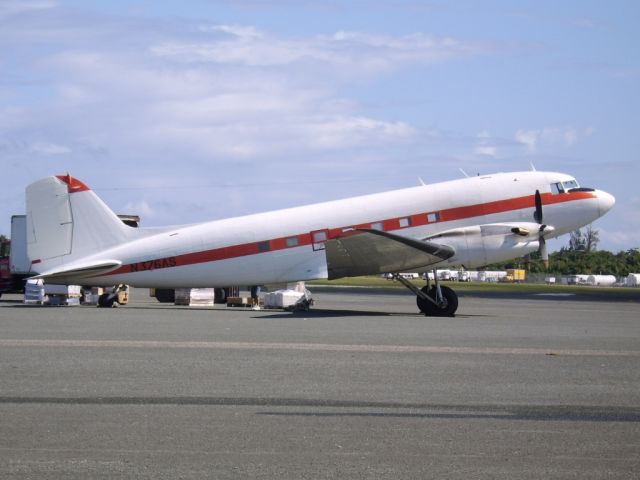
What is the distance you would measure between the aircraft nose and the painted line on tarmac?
46.4ft

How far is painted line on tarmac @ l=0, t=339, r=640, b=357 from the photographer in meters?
16.7

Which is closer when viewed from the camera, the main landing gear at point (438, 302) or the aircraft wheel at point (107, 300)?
the main landing gear at point (438, 302)

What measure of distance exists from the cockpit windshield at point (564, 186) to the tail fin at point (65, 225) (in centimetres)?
1492

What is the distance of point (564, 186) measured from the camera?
99.6ft

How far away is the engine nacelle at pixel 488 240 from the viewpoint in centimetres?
2933

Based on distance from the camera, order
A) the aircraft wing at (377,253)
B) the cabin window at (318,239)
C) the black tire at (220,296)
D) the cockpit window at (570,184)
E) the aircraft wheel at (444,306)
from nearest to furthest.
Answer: the aircraft wing at (377,253), the aircraft wheel at (444,306), the cabin window at (318,239), the cockpit window at (570,184), the black tire at (220,296)

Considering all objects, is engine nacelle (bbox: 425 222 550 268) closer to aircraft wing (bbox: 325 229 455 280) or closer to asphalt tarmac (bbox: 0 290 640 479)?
aircraft wing (bbox: 325 229 455 280)

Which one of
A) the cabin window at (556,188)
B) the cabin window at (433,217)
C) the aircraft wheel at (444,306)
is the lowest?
the aircraft wheel at (444,306)

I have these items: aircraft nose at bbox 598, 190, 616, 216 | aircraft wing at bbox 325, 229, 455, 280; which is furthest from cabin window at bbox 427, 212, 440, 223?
aircraft nose at bbox 598, 190, 616, 216

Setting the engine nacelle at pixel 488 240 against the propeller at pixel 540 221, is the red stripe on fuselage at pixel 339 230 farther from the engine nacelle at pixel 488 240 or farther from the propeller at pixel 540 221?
the engine nacelle at pixel 488 240

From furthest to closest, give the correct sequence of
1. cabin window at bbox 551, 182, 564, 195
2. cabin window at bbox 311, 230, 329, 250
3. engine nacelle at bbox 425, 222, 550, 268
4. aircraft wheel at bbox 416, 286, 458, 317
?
cabin window at bbox 551, 182, 564, 195 → cabin window at bbox 311, 230, 329, 250 → engine nacelle at bbox 425, 222, 550, 268 → aircraft wheel at bbox 416, 286, 458, 317

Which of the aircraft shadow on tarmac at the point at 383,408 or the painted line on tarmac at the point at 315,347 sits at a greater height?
the painted line on tarmac at the point at 315,347

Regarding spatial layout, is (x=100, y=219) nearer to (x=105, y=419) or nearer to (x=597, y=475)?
(x=105, y=419)

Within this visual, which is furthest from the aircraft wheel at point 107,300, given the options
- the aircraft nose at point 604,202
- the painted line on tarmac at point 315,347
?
the aircraft nose at point 604,202
